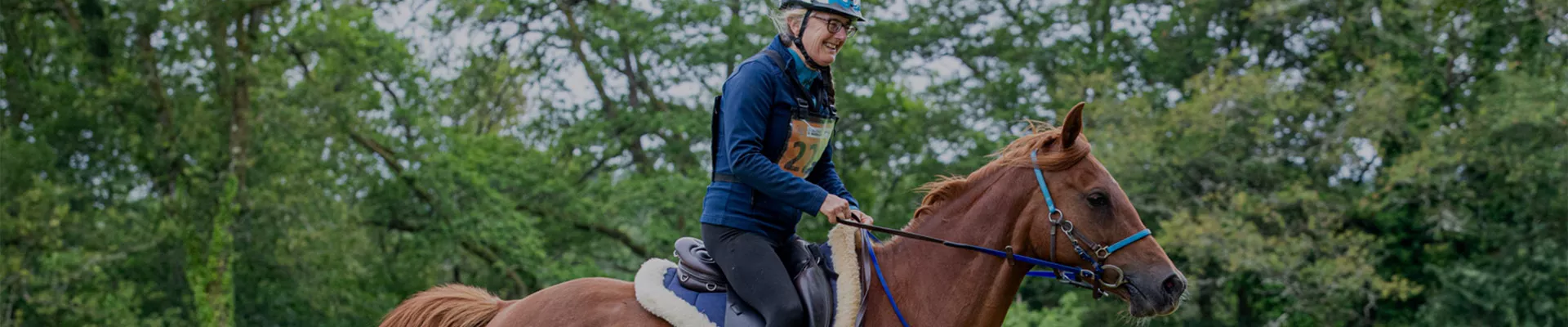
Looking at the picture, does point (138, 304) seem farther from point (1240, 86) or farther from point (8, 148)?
point (1240, 86)

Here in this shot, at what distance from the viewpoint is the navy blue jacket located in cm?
421

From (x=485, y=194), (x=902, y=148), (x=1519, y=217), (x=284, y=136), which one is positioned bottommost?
(x=1519, y=217)

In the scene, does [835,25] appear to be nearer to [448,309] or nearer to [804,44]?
[804,44]

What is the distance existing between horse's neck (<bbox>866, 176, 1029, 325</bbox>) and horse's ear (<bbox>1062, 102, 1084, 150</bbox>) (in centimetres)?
26

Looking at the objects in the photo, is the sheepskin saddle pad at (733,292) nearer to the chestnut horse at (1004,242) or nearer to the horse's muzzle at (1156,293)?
the chestnut horse at (1004,242)

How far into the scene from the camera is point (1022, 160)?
14.6ft

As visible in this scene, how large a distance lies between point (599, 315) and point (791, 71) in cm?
111

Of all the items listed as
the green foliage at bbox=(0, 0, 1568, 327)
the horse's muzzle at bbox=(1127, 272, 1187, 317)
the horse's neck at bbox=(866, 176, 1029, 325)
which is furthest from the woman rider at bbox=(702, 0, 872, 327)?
the green foliage at bbox=(0, 0, 1568, 327)

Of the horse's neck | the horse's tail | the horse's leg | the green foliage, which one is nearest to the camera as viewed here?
the horse's neck

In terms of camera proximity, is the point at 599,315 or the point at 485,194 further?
the point at 485,194

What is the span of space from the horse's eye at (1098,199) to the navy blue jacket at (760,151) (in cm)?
79

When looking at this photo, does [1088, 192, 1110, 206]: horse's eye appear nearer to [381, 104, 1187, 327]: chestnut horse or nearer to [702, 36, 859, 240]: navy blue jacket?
[381, 104, 1187, 327]: chestnut horse

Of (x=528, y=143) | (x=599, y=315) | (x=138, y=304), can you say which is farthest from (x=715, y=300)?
(x=528, y=143)

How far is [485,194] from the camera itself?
22500 millimetres
